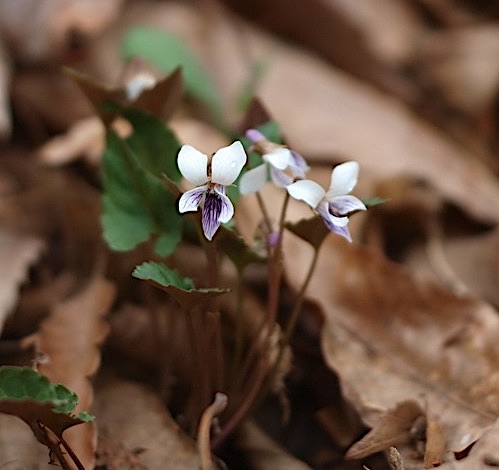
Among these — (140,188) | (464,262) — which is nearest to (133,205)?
(140,188)

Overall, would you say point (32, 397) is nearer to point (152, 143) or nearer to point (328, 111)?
point (152, 143)

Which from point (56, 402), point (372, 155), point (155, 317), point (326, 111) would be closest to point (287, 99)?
point (326, 111)

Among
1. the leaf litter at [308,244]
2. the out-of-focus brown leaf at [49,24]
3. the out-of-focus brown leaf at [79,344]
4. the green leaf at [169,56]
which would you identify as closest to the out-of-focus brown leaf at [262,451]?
the leaf litter at [308,244]

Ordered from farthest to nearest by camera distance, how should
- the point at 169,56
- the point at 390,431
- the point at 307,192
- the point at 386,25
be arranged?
the point at 386,25
the point at 169,56
the point at 390,431
the point at 307,192

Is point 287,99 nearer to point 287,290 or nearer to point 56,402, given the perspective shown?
point 287,290

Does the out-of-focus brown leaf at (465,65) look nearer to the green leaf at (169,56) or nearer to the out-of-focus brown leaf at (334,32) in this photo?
the out-of-focus brown leaf at (334,32)

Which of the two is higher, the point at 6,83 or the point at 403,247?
the point at 6,83
